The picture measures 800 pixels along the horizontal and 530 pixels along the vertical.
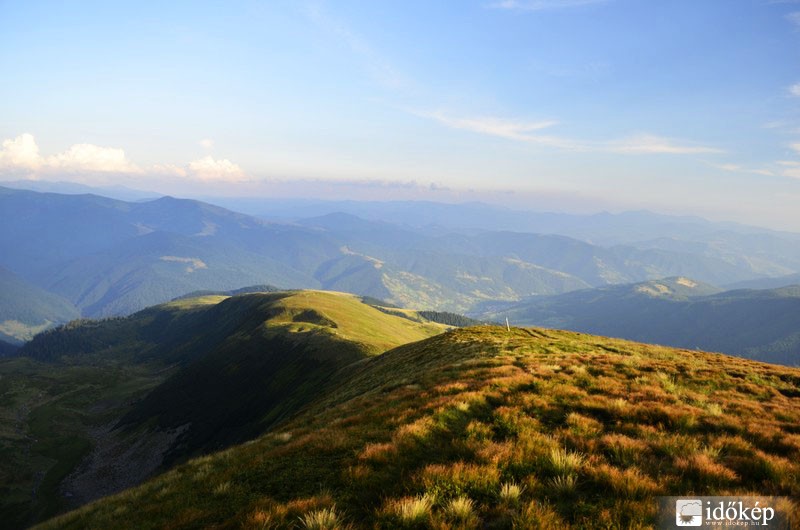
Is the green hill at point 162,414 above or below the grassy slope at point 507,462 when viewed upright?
below

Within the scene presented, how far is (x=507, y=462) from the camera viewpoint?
9.01 metres

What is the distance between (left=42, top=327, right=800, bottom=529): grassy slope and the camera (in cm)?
726

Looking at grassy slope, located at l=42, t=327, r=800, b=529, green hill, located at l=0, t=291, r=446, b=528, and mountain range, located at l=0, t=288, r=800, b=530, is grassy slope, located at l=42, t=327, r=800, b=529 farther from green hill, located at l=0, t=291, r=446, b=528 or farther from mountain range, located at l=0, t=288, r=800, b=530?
green hill, located at l=0, t=291, r=446, b=528

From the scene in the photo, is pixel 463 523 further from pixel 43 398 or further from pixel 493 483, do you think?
pixel 43 398

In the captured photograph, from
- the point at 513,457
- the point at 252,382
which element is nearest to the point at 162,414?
the point at 252,382

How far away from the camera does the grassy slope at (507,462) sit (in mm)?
7258

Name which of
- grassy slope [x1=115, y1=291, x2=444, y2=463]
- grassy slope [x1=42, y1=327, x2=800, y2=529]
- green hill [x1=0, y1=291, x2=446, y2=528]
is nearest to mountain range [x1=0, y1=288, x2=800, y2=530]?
grassy slope [x1=42, y1=327, x2=800, y2=529]

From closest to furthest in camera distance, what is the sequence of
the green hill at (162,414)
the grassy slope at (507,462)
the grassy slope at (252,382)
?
the grassy slope at (507,462) → the grassy slope at (252,382) → the green hill at (162,414)

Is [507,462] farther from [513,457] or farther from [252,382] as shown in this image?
[252,382]

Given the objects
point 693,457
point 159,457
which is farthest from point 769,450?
point 159,457

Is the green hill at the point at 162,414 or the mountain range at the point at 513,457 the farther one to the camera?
the green hill at the point at 162,414

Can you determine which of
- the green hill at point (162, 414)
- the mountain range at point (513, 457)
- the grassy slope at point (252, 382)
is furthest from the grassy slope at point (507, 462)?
the grassy slope at point (252, 382)

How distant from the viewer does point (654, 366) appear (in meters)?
21.3

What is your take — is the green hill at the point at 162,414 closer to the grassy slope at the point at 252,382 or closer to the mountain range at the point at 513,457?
the grassy slope at the point at 252,382
